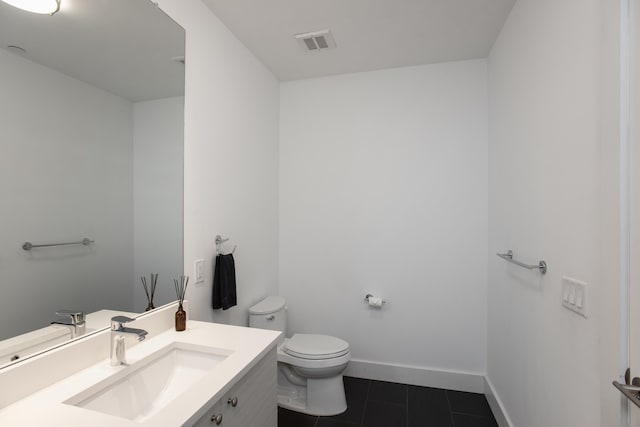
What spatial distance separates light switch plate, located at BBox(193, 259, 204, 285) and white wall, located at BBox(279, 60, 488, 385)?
42.2 inches

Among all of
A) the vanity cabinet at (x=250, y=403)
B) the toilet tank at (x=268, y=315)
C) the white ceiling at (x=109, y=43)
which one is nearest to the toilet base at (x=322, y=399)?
the toilet tank at (x=268, y=315)

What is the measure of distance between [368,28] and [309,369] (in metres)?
2.24

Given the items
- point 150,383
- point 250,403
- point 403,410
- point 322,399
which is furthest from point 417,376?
point 150,383

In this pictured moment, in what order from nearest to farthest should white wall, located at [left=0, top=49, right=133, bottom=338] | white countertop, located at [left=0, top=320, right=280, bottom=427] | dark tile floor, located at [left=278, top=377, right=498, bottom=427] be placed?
white countertop, located at [left=0, top=320, right=280, bottom=427], white wall, located at [left=0, top=49, right=133, bottom=338], dark tile floor, located at [left=278, top=377, right=498, bottom=427]

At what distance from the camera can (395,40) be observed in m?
2.08

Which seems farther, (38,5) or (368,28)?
(368,28)

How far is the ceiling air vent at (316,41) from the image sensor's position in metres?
2.00

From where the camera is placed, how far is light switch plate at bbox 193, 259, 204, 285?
1656mm

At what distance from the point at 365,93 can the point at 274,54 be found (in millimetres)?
793

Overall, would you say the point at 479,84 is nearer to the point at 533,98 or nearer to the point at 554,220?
the point at 533,98

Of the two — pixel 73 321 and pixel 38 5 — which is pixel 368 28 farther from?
pixel 73 321

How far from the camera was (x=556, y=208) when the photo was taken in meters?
1.26

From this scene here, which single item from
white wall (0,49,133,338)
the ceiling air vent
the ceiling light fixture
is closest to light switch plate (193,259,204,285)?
white wall (0,49,133,338)

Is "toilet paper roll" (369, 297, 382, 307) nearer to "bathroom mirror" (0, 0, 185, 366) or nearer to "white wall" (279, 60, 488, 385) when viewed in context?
"white wall" (279, 60, 488, 385)
